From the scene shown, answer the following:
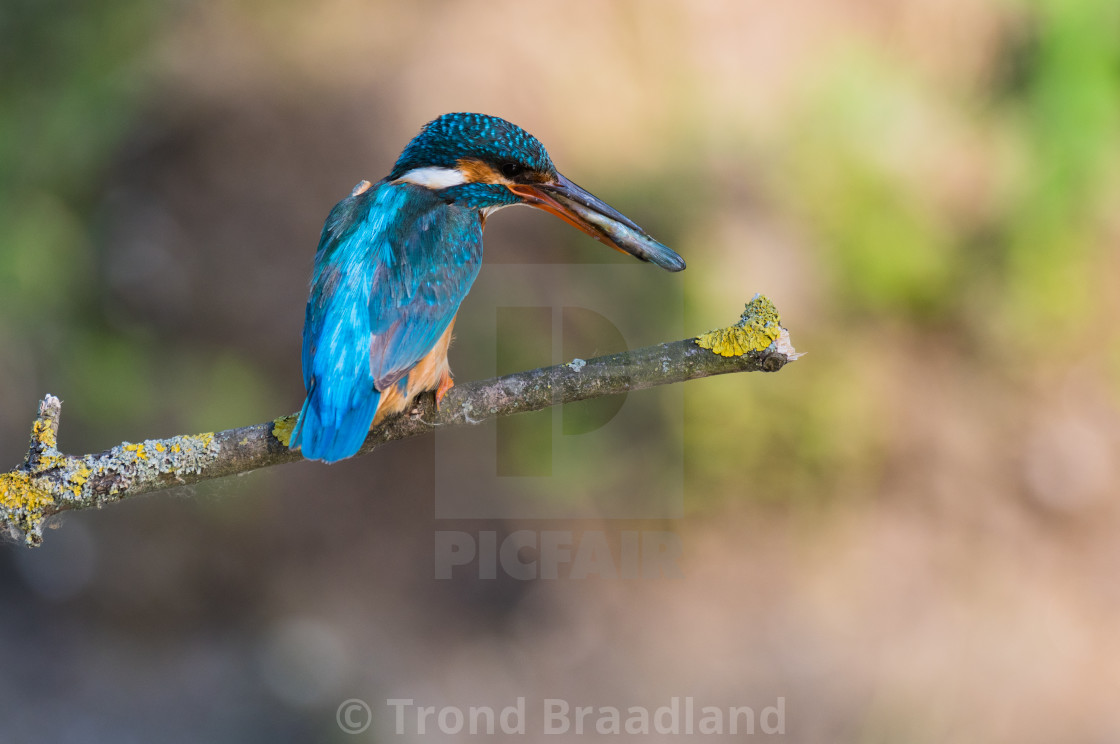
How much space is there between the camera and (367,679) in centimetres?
373

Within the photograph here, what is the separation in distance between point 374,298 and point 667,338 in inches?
80.0

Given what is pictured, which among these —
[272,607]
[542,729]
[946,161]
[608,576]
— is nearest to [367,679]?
[272,607]

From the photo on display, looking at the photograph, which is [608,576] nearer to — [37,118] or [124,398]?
[124,398]

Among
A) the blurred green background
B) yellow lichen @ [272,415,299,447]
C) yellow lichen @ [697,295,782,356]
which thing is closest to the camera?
yellow lichen @ [697,295,782,356]

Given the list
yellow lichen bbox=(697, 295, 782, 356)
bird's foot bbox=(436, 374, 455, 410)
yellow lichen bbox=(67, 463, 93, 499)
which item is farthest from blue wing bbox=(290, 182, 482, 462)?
yellow lichen bbox=(697, 295, 782, 356)

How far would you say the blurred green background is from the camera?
144 inches

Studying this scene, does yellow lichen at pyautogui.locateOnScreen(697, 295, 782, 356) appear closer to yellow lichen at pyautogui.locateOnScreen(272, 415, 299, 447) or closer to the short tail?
the short tail

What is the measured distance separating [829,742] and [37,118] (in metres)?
4.15

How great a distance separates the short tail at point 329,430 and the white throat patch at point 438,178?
60 centimetres

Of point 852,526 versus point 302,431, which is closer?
point 302,431

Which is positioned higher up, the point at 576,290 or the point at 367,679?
the point at 576,290

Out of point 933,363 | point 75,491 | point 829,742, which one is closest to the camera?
point 75,491

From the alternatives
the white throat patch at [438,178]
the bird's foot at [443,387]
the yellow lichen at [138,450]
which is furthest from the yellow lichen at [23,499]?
the white throat patch at [438,178]

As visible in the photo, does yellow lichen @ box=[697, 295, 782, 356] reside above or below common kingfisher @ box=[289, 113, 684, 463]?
below
